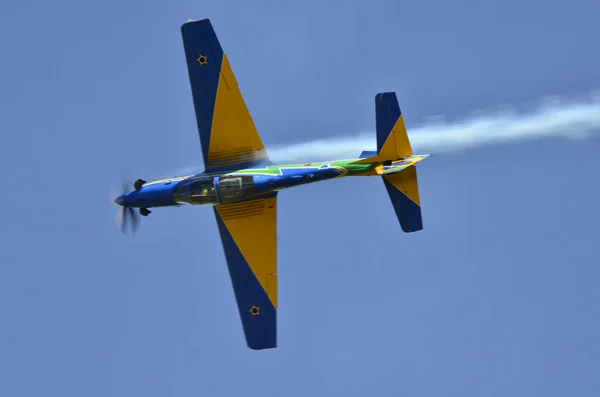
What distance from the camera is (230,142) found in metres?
30.0

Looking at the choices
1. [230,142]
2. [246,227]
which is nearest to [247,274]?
[246,227]

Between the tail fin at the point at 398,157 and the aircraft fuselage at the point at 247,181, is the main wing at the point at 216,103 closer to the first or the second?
the aircraft fuselage at the point at 247,181

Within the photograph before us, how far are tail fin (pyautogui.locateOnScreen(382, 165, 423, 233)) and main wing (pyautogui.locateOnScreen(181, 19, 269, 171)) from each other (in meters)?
3.95

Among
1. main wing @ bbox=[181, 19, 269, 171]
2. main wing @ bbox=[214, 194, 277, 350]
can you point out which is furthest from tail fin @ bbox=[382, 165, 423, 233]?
main wing @ bbox=[181, 19, 269, 171]

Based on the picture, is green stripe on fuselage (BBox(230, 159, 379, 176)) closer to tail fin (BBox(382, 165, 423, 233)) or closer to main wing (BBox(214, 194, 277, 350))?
tail fin (BBox(382, 165, 423, 233))

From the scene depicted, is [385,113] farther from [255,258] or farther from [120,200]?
[120,200]

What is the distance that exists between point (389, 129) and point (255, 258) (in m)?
5.72

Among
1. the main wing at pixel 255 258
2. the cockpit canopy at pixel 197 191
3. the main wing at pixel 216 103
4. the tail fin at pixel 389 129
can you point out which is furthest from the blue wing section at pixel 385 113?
the cockpit canopy at pixel 197 191

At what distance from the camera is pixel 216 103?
2986 cm

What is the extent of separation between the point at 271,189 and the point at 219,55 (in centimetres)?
422

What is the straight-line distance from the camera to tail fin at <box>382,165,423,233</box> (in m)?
29.2

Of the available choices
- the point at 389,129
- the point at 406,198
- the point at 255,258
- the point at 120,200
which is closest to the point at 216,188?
the point at 255,258

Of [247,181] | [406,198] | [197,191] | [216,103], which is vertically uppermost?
[216,103]

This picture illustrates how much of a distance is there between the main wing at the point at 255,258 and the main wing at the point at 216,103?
149 centimetres
